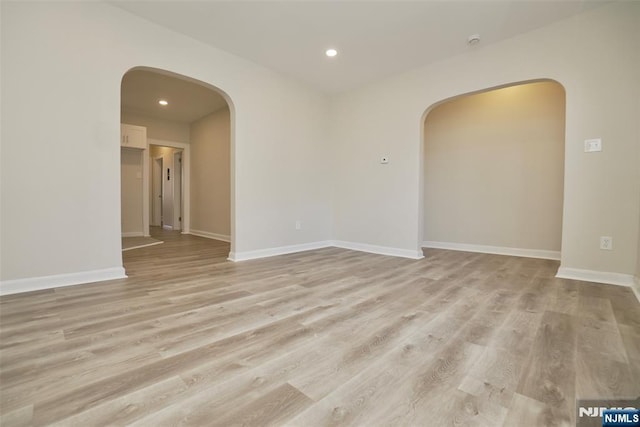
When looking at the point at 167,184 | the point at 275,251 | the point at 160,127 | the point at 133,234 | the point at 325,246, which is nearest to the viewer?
the point at 275,251

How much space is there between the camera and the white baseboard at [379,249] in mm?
3800

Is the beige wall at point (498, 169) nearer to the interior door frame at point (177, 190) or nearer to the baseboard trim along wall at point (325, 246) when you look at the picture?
the baseboard trim along wall at point (325, 246)

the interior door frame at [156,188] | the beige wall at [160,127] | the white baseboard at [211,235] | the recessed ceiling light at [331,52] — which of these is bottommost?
the white baseboard at [211,235]

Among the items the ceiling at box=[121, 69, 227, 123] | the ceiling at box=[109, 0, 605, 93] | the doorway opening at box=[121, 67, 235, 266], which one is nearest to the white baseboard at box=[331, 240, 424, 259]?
the doorway opening at box=[121, 67, 235, 266]

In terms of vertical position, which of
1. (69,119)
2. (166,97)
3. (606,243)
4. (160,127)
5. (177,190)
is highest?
(166,97)

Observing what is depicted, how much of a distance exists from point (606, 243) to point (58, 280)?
5001mm

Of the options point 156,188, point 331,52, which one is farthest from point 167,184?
point 331,52

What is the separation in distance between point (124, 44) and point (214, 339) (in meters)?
2.92

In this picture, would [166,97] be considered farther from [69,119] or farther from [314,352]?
[314,352]

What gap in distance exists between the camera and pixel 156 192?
8383 mm

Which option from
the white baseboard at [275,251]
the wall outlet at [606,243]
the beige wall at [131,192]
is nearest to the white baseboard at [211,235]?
the beige wall at [131,192]

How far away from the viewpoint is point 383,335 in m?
1.56

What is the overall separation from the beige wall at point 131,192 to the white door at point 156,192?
7.36 feet

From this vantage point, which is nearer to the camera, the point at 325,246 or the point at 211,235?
the point at 325,246
